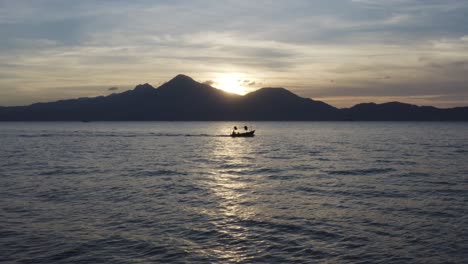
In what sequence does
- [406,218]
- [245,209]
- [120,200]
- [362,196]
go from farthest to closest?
[362,196]
[120,200]
[245,209]
[406,218]

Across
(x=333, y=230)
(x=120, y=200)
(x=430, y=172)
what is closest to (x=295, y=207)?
(x=333, y=230)

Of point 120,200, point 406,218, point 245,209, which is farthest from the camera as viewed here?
point 120,200

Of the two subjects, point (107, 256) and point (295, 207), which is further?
point (295, 207)

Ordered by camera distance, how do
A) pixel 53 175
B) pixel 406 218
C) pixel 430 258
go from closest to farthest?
pixel 430 258, pixel 406 218, pixel 53 175

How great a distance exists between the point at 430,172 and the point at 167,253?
Result: 46899mm

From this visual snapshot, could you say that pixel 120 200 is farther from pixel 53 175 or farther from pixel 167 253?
pixel 53 175

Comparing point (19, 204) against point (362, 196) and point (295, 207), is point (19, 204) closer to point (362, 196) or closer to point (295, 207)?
point (295, 207)

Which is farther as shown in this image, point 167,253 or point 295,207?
point 295,207

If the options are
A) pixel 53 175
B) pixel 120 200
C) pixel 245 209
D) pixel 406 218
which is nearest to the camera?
pixel 406 218

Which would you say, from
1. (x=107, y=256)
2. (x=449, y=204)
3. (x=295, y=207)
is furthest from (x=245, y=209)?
(x=449, y=204)

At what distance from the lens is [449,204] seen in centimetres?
3516

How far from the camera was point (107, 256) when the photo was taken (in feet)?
71.9

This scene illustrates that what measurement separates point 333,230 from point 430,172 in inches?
1471

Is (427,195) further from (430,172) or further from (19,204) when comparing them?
(19,204)
